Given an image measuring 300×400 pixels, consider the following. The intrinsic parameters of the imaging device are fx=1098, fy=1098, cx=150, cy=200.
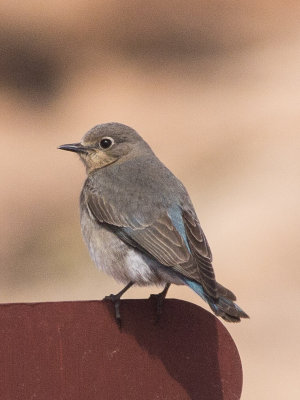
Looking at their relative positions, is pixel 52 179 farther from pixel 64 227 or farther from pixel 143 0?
pixel 143 0

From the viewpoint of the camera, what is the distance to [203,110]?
1705cm

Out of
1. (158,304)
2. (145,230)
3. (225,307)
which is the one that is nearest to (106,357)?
(158,304)

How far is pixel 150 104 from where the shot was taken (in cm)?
1728

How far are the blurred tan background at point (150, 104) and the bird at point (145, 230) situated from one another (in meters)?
5.95

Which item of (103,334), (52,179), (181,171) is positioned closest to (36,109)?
(52,179)

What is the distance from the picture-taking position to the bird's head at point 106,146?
6.84 metres

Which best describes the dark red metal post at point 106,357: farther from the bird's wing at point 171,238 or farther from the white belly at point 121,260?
the white belly at point 121,260

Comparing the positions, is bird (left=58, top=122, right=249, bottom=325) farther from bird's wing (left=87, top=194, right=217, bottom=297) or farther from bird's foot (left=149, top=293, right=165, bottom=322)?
bird's foot (left=149, top=293, right=165, bottom=322)

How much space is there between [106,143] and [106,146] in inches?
0.8

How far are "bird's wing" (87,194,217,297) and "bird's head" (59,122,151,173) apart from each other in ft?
2.36

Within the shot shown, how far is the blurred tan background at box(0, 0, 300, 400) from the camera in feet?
43.3

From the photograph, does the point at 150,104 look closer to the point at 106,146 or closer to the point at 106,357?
the point at 106,146

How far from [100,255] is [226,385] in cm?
185

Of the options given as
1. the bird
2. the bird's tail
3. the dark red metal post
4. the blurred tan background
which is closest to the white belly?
the bird
